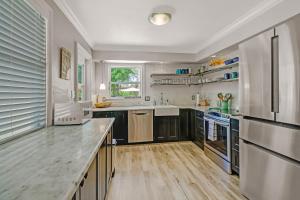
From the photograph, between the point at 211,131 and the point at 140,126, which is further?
the point at 140,126

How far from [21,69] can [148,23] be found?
2136 millimetres

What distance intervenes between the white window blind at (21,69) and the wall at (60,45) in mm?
234

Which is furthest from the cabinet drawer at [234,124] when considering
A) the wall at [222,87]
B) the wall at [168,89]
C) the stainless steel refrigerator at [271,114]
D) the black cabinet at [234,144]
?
the wall at [168,89]

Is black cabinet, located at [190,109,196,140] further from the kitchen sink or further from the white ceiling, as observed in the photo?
the white ceiling

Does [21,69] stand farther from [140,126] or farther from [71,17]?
[140,126]

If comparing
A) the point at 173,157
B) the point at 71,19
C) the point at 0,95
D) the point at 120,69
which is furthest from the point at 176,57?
the point at 0,95

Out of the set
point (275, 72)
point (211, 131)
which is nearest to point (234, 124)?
point (211, 131)

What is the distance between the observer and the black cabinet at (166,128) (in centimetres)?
479

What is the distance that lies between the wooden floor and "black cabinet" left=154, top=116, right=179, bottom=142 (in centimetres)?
69

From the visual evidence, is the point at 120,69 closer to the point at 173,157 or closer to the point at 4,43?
the point at 173,157

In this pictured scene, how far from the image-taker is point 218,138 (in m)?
3.37

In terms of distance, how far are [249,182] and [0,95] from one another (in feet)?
8.18

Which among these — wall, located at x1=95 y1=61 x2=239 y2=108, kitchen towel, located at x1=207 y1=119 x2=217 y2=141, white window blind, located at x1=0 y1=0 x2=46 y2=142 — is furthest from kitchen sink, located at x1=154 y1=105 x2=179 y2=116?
white window blind, located at x1=0 y1=0 x2=46 y2=142

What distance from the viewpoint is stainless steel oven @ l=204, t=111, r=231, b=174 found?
3.03 meters
